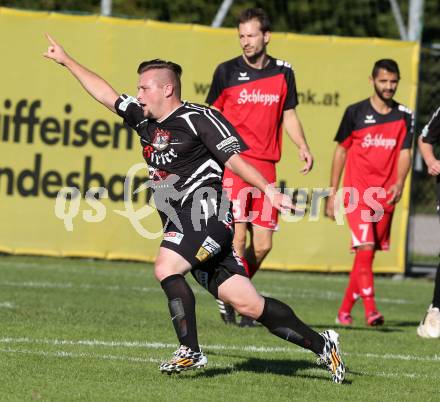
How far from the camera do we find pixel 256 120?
9766 mm

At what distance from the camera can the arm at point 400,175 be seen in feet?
33.9

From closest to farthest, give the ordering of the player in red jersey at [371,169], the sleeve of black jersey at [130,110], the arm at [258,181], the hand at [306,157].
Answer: the arm at [258,181]
the sleeve of black jersey at [130,110]
the hand at [306,157]
the player in red jersey at [371,169]

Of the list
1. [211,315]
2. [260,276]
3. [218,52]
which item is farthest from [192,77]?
[211,315]

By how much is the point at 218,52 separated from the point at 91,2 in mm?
8228

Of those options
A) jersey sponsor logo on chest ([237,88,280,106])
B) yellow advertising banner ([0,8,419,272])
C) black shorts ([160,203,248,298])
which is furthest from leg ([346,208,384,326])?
yellow advertising banner ([0,8,419,272])

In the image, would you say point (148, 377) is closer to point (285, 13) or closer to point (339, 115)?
point (339, 115)

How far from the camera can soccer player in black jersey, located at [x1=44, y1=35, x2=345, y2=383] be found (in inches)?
262

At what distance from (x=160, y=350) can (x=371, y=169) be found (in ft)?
11.6

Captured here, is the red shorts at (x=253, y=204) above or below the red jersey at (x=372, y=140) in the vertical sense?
below

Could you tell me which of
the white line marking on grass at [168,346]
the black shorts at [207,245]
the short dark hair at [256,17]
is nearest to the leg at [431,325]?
the white line marking on grass at [168,346]

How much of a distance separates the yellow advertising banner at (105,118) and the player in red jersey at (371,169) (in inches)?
160

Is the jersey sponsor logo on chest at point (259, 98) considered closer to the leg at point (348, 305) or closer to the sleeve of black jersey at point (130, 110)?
the leg at point (348, 305)

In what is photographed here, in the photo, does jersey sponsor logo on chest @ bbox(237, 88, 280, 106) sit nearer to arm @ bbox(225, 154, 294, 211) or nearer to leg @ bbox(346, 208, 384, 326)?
leg @ bbox(346, 208, 384, 326)

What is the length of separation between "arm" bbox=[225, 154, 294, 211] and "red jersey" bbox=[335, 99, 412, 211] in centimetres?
409
